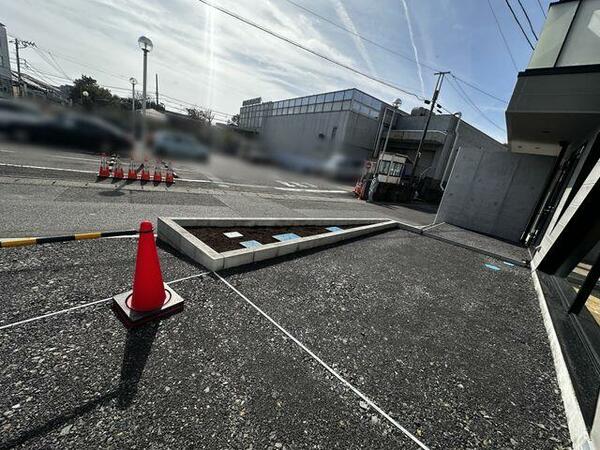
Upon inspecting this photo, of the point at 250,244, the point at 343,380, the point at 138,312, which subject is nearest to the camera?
the point at 343,380

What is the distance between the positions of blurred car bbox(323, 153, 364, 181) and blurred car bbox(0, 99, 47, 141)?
10.7m

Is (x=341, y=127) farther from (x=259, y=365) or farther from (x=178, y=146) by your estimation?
(x=259, y=365)

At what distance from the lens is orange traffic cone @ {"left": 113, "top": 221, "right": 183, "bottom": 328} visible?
8.00ft

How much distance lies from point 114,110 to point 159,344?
11.0 ft

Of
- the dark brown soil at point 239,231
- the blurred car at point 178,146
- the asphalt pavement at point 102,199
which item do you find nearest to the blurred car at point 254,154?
the asphalt pavement at point 102,199

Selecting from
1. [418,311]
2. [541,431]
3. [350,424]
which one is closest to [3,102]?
[350,424]

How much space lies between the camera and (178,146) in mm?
4441

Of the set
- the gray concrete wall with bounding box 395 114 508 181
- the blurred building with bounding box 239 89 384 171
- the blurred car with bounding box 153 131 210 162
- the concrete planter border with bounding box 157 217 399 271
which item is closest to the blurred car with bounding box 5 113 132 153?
the blurred car with bounding box 153 131 210 162

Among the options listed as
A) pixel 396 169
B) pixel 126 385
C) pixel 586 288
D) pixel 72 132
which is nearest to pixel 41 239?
pixel 72 132

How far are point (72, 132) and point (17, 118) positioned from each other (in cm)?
49

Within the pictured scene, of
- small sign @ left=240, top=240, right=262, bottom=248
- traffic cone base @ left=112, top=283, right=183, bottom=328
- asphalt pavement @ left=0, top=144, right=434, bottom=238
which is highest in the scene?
small sign @ left=240, top=240, right=262, bottom=248

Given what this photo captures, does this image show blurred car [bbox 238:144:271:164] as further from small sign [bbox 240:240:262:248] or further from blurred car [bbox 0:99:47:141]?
blurred car [bbox 0:99:47:141]

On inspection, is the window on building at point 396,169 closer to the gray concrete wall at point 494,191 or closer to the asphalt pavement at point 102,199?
the gray concrete wall at point 494,191

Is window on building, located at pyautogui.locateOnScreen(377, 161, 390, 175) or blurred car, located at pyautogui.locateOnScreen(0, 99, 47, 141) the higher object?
window on building, located at pyautogui.locateOnScreen(377, 161, 390, 175)
